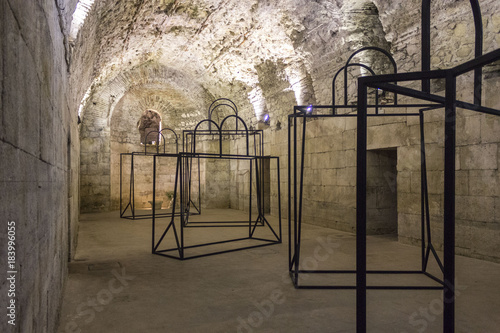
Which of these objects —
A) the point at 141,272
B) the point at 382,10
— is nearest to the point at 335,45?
the point at 382,10

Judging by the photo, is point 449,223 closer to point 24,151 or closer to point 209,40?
point 24,151

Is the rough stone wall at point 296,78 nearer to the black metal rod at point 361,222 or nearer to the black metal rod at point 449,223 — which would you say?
the black metal rod at point 449,223

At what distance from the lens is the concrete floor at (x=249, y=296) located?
2854mm

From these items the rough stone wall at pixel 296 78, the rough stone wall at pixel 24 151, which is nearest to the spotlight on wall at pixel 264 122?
the rough stone wall at pixel 296 78

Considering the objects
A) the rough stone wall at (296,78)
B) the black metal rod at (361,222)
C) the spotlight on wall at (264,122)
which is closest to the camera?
the black metal rod at (361,222)

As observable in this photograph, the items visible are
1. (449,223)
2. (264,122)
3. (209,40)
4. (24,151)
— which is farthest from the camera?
(264,122)

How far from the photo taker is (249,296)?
3498 millimetres

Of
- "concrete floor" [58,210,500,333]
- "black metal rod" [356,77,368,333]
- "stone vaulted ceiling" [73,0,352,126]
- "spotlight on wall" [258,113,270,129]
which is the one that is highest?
"stone vaulted ceiling" [73,0,352,126]

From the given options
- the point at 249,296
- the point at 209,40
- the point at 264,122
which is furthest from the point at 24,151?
the point at 264,122

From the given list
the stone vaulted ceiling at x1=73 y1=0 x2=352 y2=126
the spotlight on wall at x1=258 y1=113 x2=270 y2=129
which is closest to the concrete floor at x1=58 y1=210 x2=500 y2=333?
the stone vaulted ceiling at x1=73 y1=0 x2=352 y2=126

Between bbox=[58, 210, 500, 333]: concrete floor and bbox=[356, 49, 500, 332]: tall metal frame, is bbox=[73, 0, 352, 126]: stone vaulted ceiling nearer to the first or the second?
bbox=[58, 210, 500, 333]: concrete floor

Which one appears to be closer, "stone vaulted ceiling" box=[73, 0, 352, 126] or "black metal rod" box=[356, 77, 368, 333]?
"black metal rod" box=[356, 77, 368, 333]

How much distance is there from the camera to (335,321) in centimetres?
288

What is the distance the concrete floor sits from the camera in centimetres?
285
